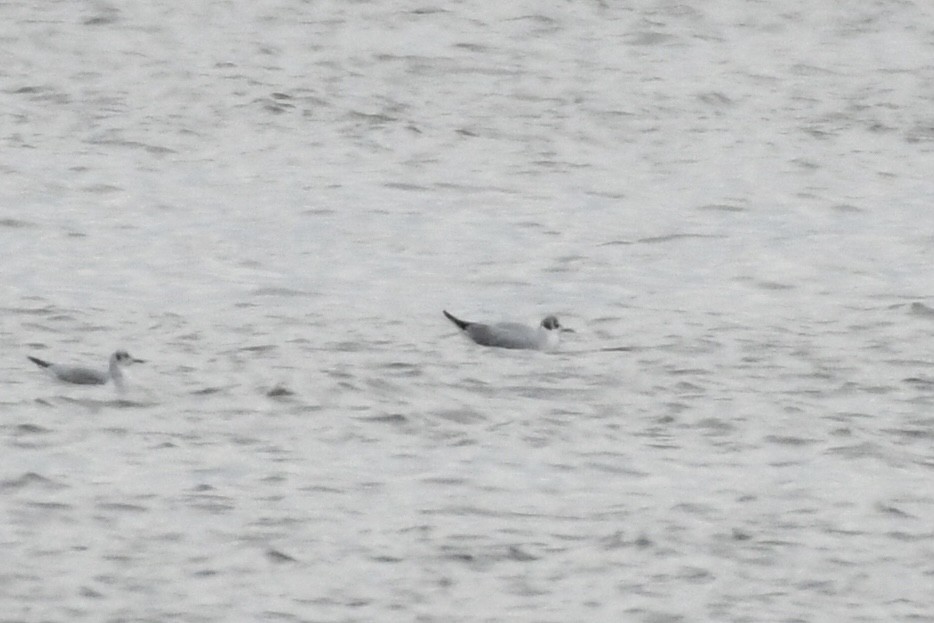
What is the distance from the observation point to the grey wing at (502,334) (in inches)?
667

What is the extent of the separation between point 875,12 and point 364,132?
882 centimetres

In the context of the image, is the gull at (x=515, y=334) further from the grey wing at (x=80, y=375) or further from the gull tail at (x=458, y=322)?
the grey wing at (x=80, y=375)

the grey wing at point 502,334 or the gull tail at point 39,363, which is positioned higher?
the gull tail at point 39,363

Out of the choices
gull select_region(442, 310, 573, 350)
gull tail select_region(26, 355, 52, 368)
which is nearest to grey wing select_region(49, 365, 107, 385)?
gull tail select_region(26, 355, 52, 368)

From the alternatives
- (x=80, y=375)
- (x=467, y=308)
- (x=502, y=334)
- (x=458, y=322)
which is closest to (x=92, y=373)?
(x=80, y=375)

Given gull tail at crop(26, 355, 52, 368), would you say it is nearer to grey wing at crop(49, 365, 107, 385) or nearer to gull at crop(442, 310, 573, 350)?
grey wing at crop(49, 365, 107, 385)

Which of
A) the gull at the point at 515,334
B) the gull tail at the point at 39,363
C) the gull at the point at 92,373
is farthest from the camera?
the gull at the point at 515,334

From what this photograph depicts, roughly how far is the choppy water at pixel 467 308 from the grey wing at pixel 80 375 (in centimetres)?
8

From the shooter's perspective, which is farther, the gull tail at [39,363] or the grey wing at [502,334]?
the grey wing at [502,334]

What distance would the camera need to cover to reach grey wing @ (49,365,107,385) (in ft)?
50.5

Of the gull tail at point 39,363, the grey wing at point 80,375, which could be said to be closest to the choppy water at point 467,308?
the grey wing at point 80,375

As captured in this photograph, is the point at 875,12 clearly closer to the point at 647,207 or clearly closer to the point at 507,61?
the point at 507,61

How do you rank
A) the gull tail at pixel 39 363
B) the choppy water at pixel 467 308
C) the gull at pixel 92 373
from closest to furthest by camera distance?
the choppy water at pixel 467 308 → the gull at pixel 92 373 → the gull tail at pixel 39 363

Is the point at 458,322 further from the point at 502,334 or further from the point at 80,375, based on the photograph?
the point at 80,375
